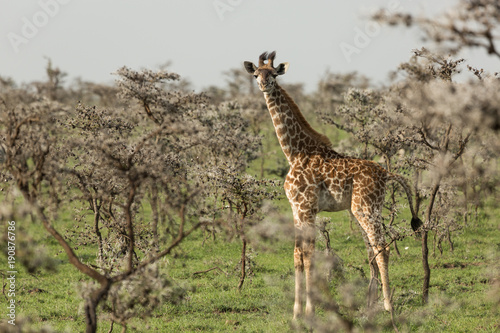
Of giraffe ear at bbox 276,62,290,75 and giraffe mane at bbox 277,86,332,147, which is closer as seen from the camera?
giraffe ear at bbox 276,62,290,75

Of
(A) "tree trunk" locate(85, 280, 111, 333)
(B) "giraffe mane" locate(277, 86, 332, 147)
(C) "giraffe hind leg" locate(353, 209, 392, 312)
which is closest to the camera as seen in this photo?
(A) "tree trunk" locate(85, 280, 111, 333)

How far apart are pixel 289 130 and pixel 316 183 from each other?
4.65 ft

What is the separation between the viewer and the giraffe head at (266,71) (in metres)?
11.8

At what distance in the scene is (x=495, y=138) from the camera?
6.80 m

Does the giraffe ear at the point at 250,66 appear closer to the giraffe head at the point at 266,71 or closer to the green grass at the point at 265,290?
the giraffe head at the point at 266,71

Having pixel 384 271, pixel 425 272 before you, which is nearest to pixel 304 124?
pixel 384 271

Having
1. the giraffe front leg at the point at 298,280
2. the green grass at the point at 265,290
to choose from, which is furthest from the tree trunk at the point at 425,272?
the giraffe front leg at the point at 298,280

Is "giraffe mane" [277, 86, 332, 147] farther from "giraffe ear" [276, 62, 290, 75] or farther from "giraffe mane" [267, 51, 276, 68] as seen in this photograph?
"giraffe mane" [267, 51, 276, 68]

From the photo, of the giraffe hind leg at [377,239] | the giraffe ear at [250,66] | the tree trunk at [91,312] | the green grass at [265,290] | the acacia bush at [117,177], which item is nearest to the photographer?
→ the tree trunk at [91,312]

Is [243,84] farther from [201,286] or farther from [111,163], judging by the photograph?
[111,163]

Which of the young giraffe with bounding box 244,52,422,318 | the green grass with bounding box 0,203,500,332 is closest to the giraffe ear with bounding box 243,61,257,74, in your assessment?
the young giraffe with bounding box 244,52,422,318

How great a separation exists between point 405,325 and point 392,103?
4.31m

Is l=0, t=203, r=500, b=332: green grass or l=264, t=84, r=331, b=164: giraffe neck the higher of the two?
l=264, t=84, r=331, b=164: giraffe neck

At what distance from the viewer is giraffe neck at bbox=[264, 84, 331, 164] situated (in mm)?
12180
